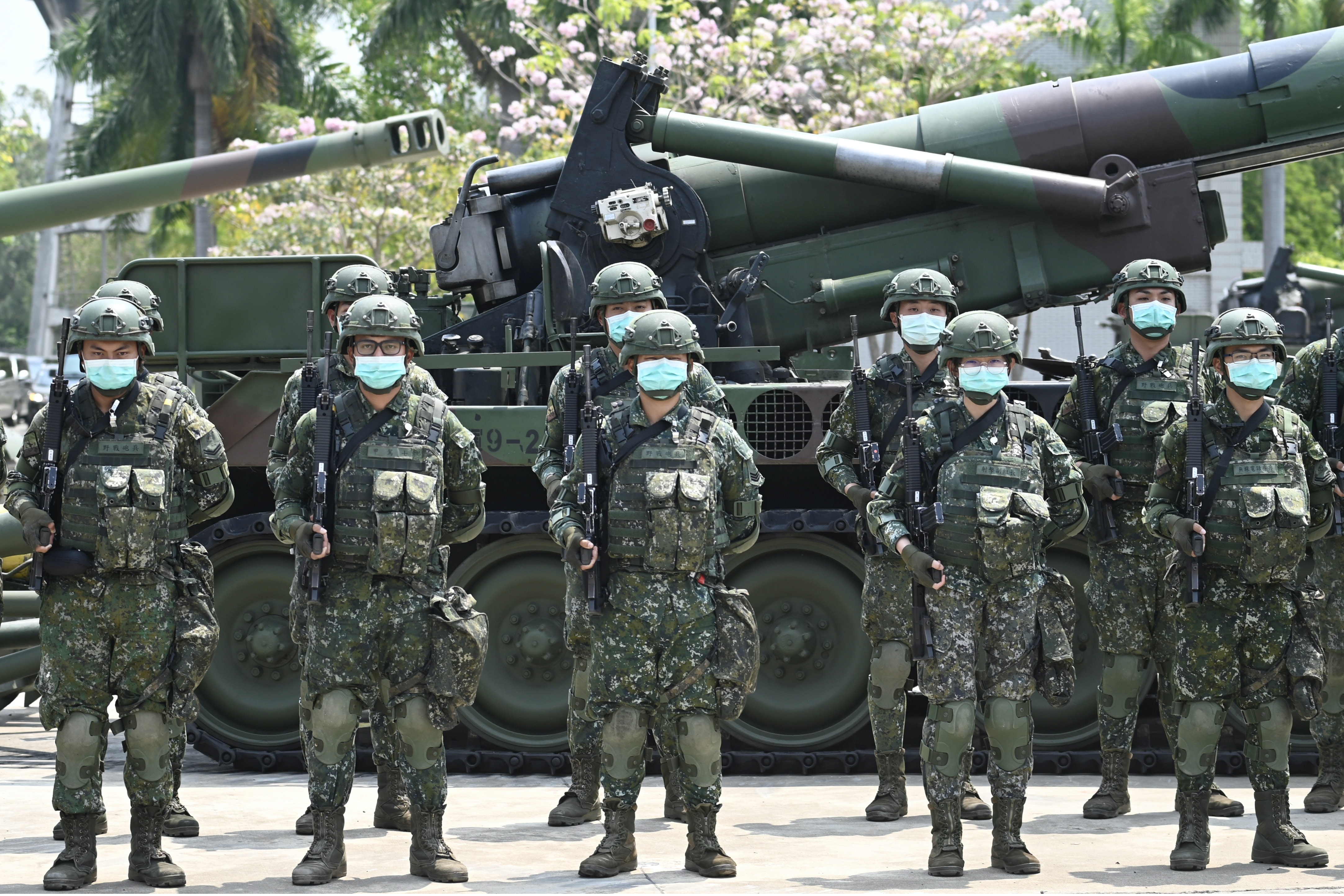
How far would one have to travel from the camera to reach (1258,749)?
6.75 metres

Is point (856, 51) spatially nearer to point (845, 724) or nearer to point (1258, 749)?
point (845, 724)

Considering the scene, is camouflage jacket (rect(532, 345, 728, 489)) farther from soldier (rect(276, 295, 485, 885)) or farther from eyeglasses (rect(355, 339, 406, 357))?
eyeglasses (rect(355, 339, 406, 357))

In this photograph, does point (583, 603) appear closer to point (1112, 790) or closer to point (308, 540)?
point (308, 540)

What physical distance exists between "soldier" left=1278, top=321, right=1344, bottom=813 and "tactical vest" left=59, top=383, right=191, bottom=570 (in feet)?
16.2

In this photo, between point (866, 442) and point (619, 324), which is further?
point (866, 442)

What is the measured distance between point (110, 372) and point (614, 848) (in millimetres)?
2671

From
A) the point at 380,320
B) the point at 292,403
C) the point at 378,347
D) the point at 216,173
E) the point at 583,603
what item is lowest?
the point at 583,603

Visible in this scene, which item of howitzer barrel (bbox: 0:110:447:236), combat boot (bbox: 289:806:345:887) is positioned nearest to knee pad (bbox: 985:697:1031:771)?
combat boot (bbox: 289:806:345:887)

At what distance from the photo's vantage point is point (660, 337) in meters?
6.68

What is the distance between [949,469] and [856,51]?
1680 cm

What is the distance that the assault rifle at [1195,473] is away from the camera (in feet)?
22.3

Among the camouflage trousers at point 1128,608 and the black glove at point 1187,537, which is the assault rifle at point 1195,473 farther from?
the camouflage trousers at point 1128,608

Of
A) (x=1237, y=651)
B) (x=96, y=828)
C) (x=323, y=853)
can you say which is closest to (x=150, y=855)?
(x=96, y=828)

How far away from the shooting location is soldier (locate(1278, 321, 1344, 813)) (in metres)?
7.89
